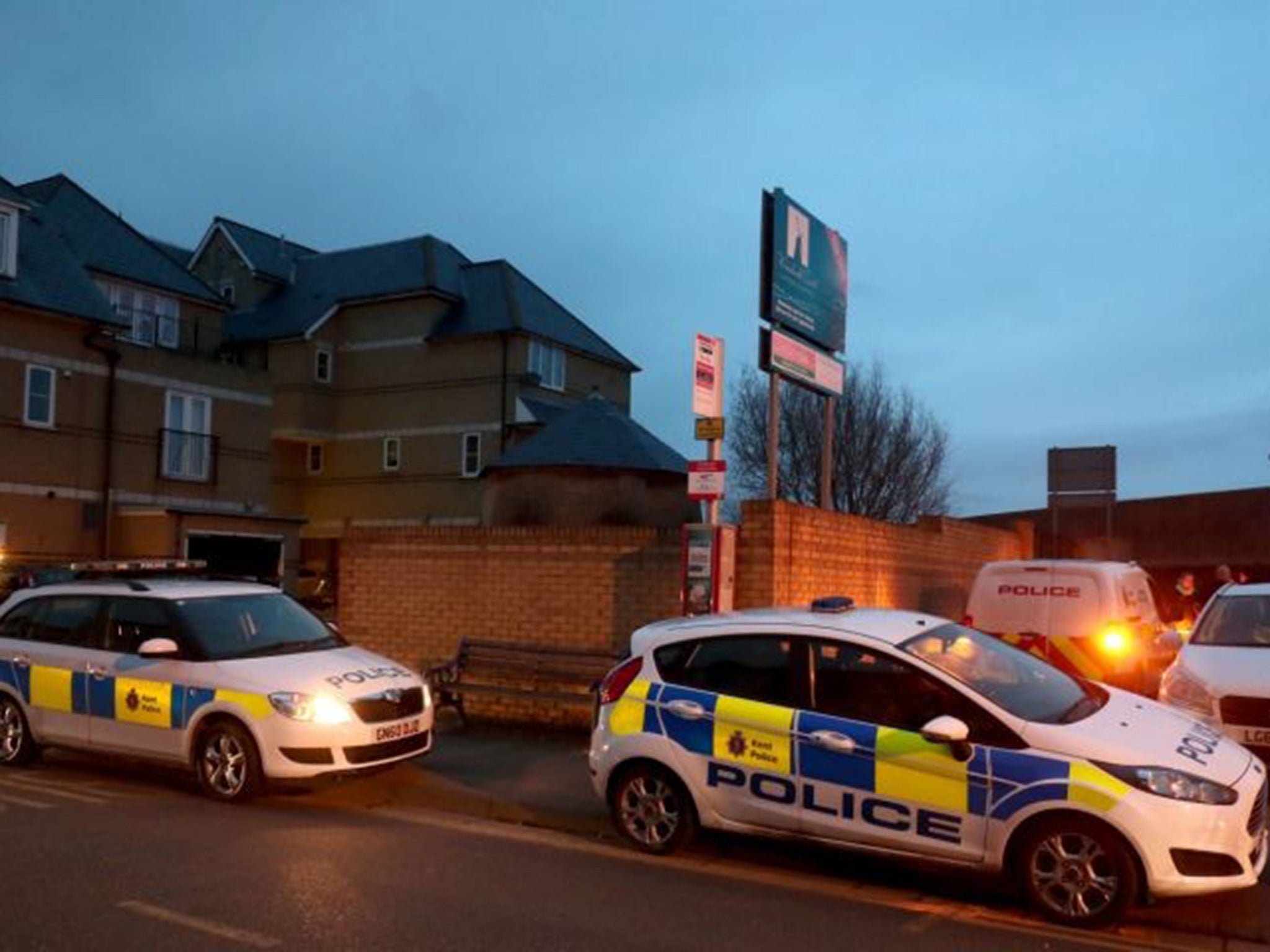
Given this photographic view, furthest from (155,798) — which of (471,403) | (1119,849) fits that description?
(471,403)

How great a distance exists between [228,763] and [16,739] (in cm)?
270

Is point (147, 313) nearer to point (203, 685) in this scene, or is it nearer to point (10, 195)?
point (10, 195)

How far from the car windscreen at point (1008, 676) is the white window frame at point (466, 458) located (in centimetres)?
3207

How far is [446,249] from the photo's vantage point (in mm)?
42438

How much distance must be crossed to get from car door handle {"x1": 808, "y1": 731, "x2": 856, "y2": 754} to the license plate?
3.54 metres

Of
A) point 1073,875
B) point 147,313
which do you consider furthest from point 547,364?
point 1073,875

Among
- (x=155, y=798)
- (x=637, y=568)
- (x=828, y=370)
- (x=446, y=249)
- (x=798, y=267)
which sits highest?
(x=446, y=249)

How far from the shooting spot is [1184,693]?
8961 millimetres

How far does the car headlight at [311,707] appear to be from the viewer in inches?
338

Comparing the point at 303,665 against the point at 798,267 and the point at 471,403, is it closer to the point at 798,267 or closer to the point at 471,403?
the point at 798,267

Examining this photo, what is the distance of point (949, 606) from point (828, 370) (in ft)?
14.8

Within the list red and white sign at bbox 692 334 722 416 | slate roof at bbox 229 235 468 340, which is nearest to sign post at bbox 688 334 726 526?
red and white sign at bbox 692 334 722 416

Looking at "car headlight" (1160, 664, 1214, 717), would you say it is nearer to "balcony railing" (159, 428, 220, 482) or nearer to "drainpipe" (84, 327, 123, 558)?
"drainpipe" (84, 327, 123, 558)

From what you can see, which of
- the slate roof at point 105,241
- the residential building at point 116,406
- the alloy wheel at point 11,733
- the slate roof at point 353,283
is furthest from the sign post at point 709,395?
the slate roof at point 353,283
